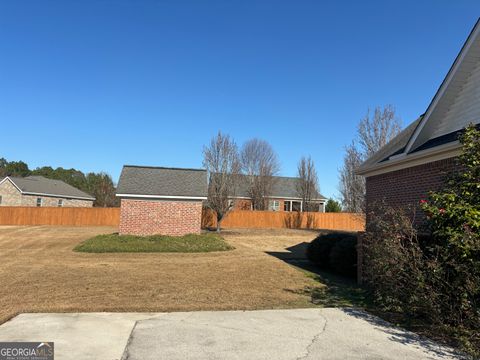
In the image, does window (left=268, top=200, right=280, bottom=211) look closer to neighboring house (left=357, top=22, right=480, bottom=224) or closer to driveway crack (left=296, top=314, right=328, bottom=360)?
neighboring house (left=357, top=22, right=480, bottom=224)

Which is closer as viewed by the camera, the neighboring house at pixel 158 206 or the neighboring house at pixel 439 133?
the neighboring house at pixel 439 133

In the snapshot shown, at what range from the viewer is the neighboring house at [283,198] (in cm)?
4597

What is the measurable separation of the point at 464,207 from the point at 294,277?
583 centimetres

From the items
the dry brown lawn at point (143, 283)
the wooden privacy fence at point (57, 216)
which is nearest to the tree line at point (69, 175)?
the wooden privacy fence at point (57, 216)

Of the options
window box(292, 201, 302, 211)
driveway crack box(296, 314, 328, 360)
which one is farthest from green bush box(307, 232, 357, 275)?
window box(292, 201, 302, 211)

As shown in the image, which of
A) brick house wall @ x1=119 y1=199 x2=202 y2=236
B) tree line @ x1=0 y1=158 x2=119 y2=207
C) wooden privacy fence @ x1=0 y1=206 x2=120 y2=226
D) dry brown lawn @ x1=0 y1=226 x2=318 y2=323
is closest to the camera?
dry brown lawn @ x1=0 y1=226 x2=318 y2=323

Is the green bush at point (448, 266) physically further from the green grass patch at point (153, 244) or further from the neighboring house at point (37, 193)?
the neighboring house at point (37, 193)

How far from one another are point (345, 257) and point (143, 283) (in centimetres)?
600

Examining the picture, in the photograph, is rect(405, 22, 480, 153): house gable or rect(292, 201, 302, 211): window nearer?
rect(405, 22, 480, 153): house gable

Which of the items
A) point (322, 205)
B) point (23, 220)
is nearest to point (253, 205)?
point (322, 205)

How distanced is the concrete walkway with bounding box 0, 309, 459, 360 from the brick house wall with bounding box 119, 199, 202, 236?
48.1 ft

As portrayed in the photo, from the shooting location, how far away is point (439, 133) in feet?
34.0

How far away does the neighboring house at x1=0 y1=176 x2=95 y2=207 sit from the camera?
4266 centimetres

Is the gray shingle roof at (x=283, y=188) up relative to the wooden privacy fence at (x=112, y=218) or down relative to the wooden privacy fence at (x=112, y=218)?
up
